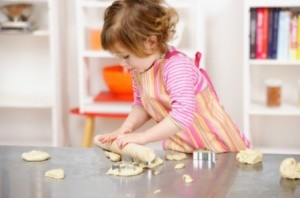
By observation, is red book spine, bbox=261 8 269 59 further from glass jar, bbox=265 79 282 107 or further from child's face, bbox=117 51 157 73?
child's face, bbox=117 51 157 73

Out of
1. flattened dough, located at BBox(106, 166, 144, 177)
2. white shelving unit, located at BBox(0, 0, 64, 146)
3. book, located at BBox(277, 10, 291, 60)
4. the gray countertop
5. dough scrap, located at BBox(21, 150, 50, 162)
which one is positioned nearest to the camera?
the gray countertop

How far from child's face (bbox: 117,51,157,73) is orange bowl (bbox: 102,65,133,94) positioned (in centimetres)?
124

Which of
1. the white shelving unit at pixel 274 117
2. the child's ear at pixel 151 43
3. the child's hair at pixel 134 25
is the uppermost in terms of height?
the child's hair at pixel 134 25

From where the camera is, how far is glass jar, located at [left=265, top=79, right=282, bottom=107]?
9.16ft

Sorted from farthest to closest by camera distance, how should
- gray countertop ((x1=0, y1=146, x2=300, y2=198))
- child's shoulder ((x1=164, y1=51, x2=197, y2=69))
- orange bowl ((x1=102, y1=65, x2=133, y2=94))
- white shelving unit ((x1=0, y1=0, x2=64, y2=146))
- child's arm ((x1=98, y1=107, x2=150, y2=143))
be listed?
white shelving unit ((x1=0, y1=0, x2=64, y2=146)) → orange bowl ((x1=102, y1=65, x2=133, y2=94)) → child's arm ((x1=98, y1=107, x2=150, y2=143)) → child's shoulder ((x1=164, y1=51, x2=197, y2=69)) → gray countertop ((x1=0, y1=146, x2=300, y2=198))

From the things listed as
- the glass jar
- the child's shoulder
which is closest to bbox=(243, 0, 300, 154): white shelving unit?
the glass jar

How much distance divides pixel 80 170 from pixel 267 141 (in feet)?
6.28

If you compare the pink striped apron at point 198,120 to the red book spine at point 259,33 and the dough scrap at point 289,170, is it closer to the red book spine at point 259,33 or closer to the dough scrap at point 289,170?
the dough scrap at point 289,170

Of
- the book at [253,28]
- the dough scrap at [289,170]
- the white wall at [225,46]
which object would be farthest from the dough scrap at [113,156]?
the white wall at [225,46]

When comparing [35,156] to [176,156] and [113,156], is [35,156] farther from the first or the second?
[176,156]

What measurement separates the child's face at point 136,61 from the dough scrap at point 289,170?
1.55ft

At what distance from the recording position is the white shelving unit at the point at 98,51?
2756 millimetres

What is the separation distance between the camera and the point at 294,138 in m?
3.04

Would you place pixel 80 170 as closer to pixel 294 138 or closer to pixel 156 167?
pixel 156 167
